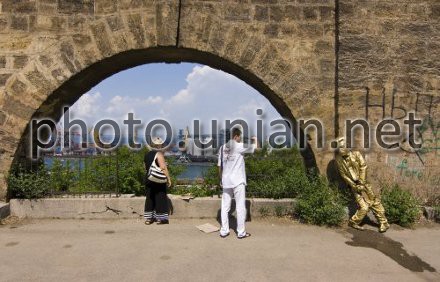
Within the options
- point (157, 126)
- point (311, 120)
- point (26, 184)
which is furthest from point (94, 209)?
point (311, 120)

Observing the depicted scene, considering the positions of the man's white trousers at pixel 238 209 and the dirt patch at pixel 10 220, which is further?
the dirt patch at pixel 10 220

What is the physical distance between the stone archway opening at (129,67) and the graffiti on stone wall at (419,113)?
1.31 m

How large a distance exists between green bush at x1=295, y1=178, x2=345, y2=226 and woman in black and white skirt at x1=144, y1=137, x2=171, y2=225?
200 cm

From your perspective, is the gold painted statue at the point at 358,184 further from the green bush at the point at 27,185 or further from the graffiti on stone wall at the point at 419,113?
the green bush at the point at 27,185

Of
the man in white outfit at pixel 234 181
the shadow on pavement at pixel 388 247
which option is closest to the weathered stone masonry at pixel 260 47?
the shadow on pavement at pixel 388 247

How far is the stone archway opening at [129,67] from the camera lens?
616 centimetres

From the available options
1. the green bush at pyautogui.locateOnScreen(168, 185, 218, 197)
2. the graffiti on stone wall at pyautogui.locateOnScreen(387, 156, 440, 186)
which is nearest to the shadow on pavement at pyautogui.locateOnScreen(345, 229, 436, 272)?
the graffiti on stone wall at pyautogui.locateOnScreen(387, 156, 440, 186)

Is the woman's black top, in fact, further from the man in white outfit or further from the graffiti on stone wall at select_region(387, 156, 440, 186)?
the graffiti on stone wall at select_region(387, 156, 440, 186)

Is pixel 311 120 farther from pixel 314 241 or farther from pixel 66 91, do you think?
pixel 66 91

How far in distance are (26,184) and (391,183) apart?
5.66 m

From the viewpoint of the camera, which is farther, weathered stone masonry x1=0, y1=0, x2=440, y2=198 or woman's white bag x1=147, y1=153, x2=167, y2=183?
weathered stone masonry x1=0, y1=0, x2=440, y2=198

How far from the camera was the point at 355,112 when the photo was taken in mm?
6102

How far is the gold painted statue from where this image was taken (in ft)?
18.2

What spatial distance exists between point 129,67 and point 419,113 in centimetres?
491
